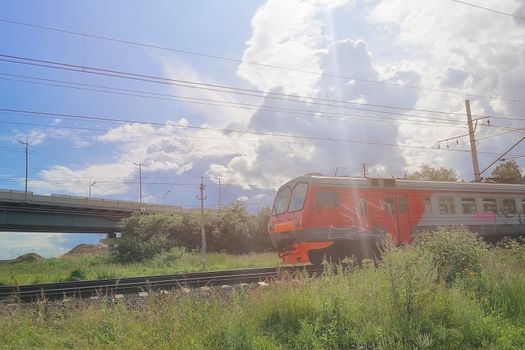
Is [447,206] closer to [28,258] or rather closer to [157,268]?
[157,268]

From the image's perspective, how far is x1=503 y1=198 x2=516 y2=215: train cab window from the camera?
2115 centimetres

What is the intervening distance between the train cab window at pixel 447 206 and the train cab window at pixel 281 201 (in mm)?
6635

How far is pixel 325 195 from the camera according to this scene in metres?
15.6

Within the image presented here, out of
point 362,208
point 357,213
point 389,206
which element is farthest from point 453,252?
point 389,206

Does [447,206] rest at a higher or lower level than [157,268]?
higher

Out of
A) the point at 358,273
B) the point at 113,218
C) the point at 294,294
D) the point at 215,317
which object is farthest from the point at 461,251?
the point at 113,218

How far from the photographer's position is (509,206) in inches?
842

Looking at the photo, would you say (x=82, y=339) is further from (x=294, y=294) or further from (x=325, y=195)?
(x=325, y=195)

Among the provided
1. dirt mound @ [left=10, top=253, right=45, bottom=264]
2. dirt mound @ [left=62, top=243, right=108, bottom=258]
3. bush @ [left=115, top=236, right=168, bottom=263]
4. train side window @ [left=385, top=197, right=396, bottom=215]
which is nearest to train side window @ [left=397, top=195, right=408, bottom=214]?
train side window @ [left=385, top=197, right=396, bottom=215]

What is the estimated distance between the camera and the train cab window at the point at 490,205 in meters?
20.1

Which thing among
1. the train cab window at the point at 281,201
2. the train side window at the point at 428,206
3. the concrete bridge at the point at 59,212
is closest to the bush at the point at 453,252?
the train cab window at the point at 281,201

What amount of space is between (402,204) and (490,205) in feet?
19.3

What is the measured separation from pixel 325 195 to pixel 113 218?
5133 centimetres

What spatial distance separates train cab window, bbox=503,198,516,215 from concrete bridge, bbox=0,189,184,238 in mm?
39595
